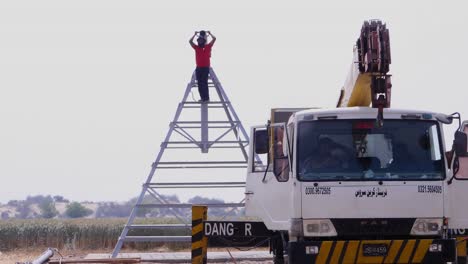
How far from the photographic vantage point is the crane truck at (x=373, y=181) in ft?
42.3

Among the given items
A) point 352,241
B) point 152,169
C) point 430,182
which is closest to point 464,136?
point 430,182

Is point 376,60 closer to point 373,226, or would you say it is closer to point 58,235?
point 373,226

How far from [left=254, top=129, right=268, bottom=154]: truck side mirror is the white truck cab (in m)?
0.90

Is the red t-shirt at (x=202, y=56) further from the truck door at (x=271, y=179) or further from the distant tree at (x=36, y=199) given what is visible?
the distant tree at (x=36, y=199)

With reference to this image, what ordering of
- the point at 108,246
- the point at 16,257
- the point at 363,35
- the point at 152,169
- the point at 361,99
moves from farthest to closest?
the point at 108,246
the point at 16,257
the point at 152,169
the point at 361,99
the point at 363,35

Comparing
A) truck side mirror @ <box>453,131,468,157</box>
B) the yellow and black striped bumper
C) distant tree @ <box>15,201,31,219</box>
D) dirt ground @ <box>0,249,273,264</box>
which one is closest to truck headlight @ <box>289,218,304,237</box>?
the yellow and black striped bumper

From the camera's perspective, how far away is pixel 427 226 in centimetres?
1303

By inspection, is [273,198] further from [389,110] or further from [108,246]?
[108,246]

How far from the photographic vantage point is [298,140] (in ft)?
43.3

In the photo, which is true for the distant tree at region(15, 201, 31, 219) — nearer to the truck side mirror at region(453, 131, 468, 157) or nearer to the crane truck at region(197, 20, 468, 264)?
the crane truck at region(197, 20, 468, 264)

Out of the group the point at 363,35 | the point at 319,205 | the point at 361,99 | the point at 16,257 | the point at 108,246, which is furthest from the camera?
the point at 108,246

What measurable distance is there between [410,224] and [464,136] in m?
1.37

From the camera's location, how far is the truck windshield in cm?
1302

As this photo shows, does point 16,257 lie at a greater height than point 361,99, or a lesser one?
lesser
